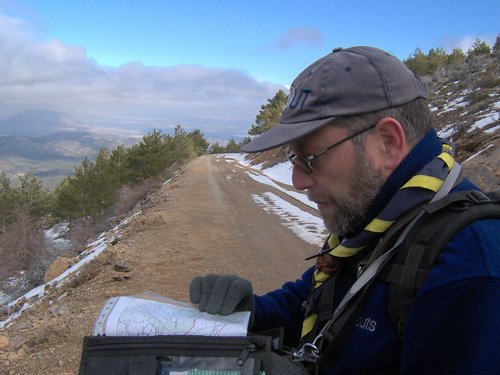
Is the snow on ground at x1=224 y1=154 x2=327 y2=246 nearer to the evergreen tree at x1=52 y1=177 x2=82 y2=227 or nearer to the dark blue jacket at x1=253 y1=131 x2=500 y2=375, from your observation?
the dark blue jacket at x1=253 y1=131 x2=500 y2=375

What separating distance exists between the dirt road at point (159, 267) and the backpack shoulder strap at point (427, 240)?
14.3ft

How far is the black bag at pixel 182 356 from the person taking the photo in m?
1.22

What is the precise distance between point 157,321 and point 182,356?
0.53ft

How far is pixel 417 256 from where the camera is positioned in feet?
3.50

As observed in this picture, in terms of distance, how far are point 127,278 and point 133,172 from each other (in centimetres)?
2693

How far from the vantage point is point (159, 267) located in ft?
26.5

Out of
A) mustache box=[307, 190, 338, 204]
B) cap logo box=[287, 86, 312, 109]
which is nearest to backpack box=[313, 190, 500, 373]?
mustache box=[307, 190, 338, 204]

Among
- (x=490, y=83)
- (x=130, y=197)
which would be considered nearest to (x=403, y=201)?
(x=490, y=83)

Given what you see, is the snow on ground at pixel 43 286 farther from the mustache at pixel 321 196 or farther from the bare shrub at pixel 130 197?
the bare shrub at pixel 130 197

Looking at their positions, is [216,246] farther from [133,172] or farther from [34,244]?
[133,172]

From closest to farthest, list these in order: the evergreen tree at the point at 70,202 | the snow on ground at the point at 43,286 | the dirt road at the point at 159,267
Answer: the dirt road at the point at 159,267 → the snow on ground at the point at 43,286 → the evergreen tree at the point at 70,202

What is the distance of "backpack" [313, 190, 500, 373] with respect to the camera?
1.05 meters

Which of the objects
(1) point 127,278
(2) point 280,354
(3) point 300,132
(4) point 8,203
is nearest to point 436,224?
(3) point 300,132

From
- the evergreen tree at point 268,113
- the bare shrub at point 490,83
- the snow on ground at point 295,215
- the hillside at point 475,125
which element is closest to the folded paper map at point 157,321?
the snow on ground at point 295,215
